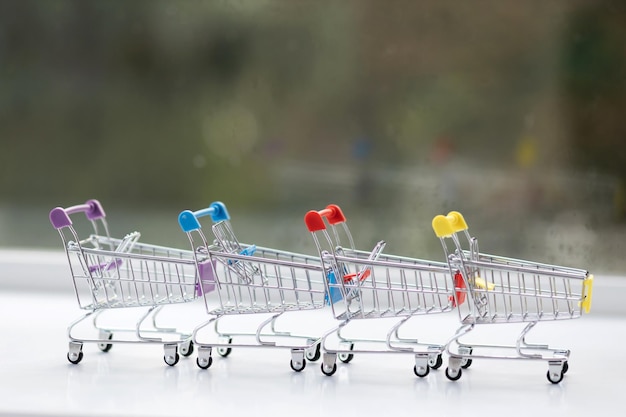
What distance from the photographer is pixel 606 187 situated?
609 cm

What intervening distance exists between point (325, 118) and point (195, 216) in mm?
2693

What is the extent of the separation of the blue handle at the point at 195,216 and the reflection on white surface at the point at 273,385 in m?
0.60

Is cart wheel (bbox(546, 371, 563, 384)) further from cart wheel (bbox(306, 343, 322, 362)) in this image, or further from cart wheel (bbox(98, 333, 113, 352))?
cart wheel (bbox(98, 333, 113, 352))

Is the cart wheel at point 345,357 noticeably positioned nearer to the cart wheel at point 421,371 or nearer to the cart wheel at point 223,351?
the cart wheel at point 421,371

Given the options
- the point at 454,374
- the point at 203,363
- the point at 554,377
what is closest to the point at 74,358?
the point at 203,363

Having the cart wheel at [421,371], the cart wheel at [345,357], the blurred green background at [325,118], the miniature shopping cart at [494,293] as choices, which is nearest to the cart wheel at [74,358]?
the cart wheel at [345,357]

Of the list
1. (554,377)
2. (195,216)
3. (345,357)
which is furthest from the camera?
(345,357)

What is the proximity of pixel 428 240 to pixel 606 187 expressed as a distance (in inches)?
47.7

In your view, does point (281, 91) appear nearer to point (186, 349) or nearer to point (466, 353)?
point (186, 349)

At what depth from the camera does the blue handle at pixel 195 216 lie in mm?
3785

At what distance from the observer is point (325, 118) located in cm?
641

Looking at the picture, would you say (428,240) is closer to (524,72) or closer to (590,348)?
(524,72)

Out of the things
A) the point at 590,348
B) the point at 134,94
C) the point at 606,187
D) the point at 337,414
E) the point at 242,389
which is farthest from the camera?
the point at 134,94

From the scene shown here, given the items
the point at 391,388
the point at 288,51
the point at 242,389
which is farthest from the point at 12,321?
the point at 288,51
